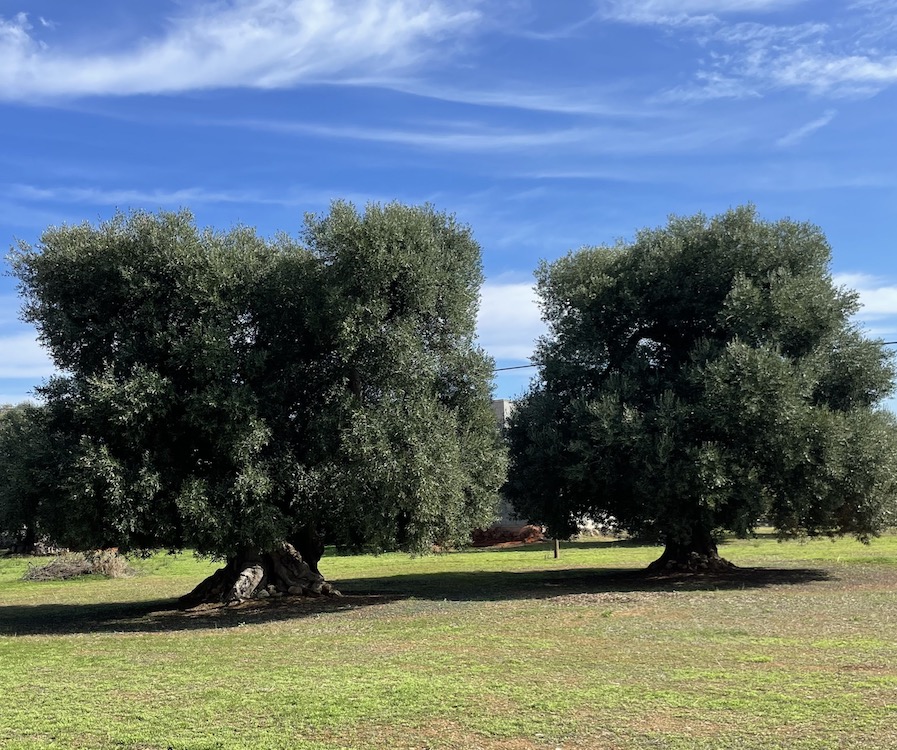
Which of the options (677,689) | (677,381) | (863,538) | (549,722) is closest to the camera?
(549,722)

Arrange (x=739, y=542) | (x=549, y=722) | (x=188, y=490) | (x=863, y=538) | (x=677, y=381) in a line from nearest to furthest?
(x=549, y=722) → (x=188, y=490) → (x=677, y=381) → (x=863, y=538) → (x=739, y=542)

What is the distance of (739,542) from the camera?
5297 centimetres

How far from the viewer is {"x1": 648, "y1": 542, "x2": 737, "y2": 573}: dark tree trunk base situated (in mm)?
27750

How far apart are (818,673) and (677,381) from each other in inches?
573

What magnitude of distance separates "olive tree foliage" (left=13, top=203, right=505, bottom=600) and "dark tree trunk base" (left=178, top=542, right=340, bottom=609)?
97.4 inches

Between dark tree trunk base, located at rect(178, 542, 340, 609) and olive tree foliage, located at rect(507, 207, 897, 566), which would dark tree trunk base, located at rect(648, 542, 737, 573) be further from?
dark tree trunk base, located at rect(178, 542, 340, 609)

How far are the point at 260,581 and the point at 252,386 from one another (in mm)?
6204

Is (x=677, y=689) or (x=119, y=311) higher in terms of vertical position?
(x=119, y=311)

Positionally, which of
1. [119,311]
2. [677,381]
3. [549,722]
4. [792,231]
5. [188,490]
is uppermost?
[792,231]

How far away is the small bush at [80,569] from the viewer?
3625 centimetres

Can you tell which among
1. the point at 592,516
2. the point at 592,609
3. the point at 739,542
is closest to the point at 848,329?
the point at 592,516

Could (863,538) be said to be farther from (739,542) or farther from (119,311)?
(739,542)

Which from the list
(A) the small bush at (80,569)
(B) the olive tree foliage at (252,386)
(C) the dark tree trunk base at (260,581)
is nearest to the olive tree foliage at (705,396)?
(B) the olive tree foliage at (252,386)

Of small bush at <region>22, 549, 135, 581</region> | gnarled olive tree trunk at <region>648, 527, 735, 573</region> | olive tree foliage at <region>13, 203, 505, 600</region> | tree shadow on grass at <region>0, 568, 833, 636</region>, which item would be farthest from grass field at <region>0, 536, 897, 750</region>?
small bush at <region>22, 549, 135, 581</region>
